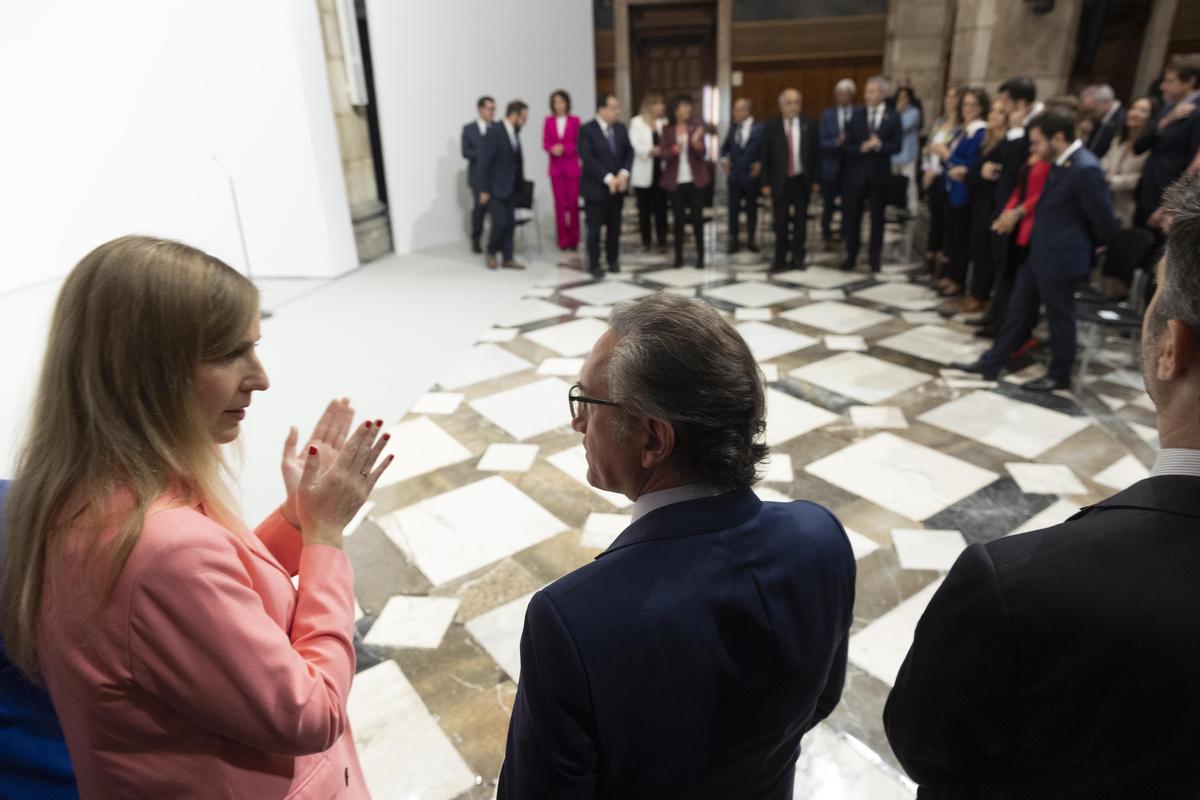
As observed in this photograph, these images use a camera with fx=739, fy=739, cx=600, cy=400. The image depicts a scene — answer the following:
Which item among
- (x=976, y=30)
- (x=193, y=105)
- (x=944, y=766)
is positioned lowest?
(x=944, y=766)

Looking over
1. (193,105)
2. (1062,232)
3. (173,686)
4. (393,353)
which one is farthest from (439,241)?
(173,686)

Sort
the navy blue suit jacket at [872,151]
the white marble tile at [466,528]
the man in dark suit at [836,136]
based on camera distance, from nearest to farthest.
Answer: the white marble tile at [466,528], the navy blue suit jacket at [872,151], the man in dark suit at [836,136]

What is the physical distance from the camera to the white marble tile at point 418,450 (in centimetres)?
327

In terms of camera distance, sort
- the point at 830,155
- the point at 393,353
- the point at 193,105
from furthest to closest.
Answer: the point at 830,155 → the point at 193,105 → the point at 393,353

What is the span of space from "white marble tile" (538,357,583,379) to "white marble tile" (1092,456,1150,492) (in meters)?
2.61

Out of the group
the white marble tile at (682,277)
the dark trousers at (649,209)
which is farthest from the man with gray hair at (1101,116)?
the dark trousers at (649,209)

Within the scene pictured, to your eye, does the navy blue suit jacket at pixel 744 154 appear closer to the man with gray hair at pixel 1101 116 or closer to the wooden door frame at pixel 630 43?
the man with gray hair at pixel 1101 116

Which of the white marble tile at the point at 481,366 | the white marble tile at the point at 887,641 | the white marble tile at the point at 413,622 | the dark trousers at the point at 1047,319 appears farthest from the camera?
the white marble tile at the point at 481,366

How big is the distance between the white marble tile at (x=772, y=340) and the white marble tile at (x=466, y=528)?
2259 millimetres

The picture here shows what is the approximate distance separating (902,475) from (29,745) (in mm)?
2979

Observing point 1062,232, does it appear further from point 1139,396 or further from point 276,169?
point 276,169

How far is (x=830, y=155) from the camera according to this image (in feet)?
22.7

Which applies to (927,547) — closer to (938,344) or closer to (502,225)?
(938,344)

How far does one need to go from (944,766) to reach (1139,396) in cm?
385
